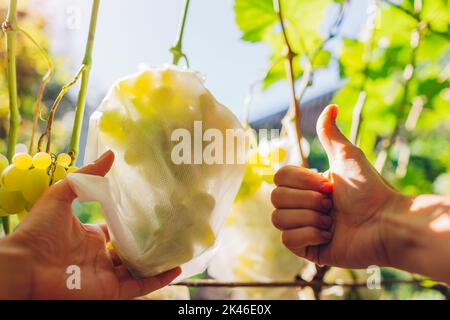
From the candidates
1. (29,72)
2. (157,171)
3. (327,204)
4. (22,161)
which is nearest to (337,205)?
(327,204)

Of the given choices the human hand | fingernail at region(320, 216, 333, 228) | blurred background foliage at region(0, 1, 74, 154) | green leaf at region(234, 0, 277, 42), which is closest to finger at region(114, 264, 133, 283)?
the human hand

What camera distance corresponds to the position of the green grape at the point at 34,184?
0.40 meters

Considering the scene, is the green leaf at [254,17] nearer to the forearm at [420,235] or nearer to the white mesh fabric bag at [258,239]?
the white mesh fabric bag at [258,239]

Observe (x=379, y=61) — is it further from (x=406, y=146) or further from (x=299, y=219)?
(x=299, y=219)

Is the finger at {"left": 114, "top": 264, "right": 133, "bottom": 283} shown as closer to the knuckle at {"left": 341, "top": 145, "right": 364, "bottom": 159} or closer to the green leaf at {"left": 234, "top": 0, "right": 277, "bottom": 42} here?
the knuckle at {"left": 341, "top": 145, "right": 364, "bottom": 159}

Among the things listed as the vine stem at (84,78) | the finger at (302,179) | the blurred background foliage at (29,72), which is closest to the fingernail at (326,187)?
the finger at (302,179)

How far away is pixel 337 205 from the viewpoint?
49 cm

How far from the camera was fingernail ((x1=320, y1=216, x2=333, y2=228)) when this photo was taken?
480 millimetres

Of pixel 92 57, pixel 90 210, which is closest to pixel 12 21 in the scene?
pixel 92 57

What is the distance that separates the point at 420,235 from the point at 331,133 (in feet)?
0.43

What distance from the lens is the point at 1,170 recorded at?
1.35 feet

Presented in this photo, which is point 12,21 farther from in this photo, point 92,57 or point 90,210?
point 90,210

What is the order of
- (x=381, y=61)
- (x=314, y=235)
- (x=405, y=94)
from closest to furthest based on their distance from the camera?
1. (x=314, y=235)
2. (x=405, y=94)
3. (x=381, y=61)
